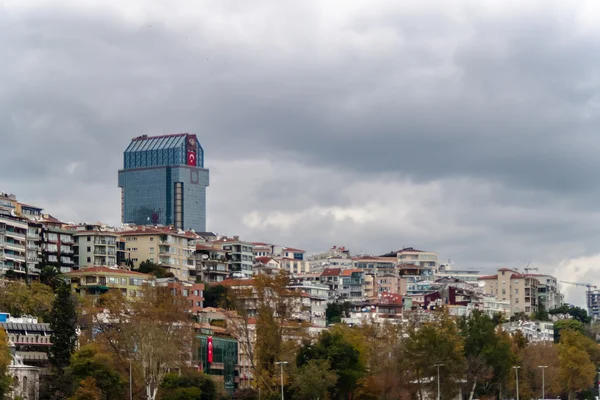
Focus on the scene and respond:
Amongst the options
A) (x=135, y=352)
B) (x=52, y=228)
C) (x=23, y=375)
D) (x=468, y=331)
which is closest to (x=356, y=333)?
(x=468, y=331)

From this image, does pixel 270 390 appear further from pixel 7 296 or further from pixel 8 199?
pixel 8 199

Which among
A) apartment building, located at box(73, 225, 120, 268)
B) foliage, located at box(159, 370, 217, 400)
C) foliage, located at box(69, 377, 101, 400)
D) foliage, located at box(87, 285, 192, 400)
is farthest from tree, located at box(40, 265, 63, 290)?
foliage, located at box(69, 377, 101, 400)

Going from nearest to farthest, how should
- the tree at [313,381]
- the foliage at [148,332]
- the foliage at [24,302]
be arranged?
the foliage at [148,332] → the tree at [313,381] → the foliage at [24,302]

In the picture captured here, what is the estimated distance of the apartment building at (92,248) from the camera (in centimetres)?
15650

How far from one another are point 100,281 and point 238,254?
150 ft

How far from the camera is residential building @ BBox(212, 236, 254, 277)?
184500mm

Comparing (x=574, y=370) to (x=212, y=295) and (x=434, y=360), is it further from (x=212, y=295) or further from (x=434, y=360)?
(x=212, y=295)

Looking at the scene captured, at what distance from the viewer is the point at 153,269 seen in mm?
158375

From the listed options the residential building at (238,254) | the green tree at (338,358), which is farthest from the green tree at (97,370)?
the residential building at (238,254)

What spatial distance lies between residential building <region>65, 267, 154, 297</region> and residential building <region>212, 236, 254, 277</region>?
132ft

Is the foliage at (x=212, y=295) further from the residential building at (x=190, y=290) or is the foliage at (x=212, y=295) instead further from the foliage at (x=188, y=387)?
the foliage at (x=188, y=387)

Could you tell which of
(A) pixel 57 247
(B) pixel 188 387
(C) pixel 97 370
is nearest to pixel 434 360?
(B) pixel 188 387

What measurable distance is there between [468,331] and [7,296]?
4066 centimetres

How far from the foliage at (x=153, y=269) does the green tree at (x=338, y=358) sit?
183 feet
